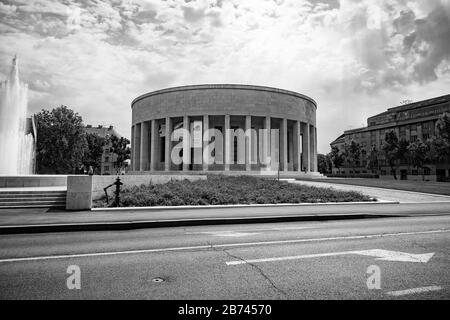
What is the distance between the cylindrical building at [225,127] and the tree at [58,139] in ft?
37.9

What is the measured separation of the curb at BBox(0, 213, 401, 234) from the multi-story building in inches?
2710

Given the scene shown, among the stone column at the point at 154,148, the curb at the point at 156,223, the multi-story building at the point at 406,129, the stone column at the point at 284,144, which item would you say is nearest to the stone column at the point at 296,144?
the stone column at the point at 284,144

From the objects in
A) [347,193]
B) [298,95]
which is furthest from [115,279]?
[298,95]

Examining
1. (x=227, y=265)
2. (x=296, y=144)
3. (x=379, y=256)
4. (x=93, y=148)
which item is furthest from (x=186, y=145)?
(x=93, y=148)

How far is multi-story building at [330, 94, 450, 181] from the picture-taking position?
80562 mm

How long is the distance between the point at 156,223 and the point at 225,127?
33.5m

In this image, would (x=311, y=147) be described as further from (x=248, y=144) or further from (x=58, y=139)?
(x=58, y=139)

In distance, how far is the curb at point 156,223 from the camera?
9789mm

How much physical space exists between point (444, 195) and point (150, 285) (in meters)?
30.2

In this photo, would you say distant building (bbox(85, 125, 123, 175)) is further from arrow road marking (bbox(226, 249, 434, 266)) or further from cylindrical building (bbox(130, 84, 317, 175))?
arrow road marking (bbox(226, 249, 434, 266))

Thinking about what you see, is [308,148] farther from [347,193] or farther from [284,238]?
[284,238]

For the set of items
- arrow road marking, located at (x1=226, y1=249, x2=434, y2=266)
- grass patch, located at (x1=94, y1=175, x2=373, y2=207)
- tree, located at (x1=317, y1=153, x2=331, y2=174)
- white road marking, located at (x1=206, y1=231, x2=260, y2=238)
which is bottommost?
white road marking, located at (x1=206, y1=231, x2=260, y2=238)

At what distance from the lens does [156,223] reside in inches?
436

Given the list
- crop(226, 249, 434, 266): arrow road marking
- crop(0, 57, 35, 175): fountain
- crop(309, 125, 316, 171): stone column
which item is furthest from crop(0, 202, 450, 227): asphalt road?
crop(309, 125, 316, 171): stone column
